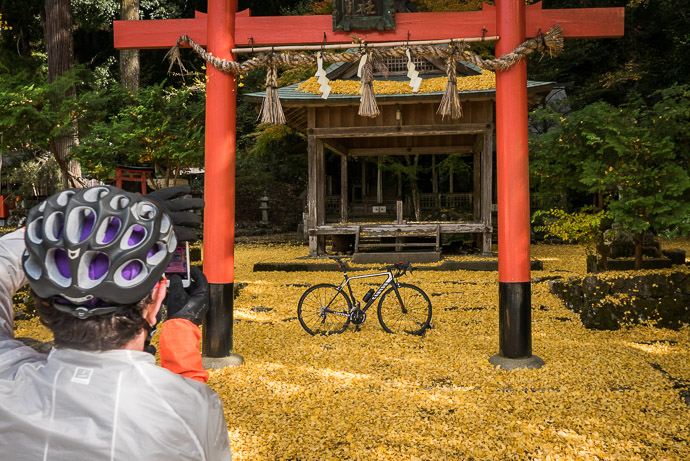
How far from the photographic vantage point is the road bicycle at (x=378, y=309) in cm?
635

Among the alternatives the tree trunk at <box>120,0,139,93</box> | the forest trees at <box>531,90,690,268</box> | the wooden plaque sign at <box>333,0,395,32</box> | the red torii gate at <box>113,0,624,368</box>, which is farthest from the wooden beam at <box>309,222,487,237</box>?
the tree trunk at <box>120,0,139,93</box>

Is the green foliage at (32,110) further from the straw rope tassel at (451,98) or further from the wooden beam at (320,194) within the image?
the straw rope tassel at (451,98)

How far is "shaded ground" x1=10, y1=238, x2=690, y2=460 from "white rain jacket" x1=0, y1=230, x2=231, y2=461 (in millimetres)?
2451

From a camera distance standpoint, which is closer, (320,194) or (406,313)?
(406,313)

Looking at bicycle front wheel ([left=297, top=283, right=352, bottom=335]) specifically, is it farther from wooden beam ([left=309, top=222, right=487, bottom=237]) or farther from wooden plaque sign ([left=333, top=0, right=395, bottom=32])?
wooden beam ([left=309, top=222, right=487, bottom=237])

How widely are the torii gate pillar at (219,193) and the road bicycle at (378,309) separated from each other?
1.43 meters

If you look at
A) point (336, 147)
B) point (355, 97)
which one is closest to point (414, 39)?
point (355, 97)

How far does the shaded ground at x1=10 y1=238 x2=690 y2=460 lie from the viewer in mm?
3387

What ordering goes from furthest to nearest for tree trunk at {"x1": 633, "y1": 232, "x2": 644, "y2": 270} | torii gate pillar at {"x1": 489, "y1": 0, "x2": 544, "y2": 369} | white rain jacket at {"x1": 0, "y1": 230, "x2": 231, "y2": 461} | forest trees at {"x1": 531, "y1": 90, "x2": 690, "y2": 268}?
1. tree trunk at {"x1": 633, "y1": 232, "x2": 644, "y2": 270}
2. forest trees at {"x1": 531, "y1": 90, "x2": 690, "y2": 268}
3. torii gate pillar at {"x1": 489, "y1": 0, "x2": 544, "y2": 369}
4. white rain jacket at {"x1": 0, "y1": 230, "x2": 231, "y2": 461}

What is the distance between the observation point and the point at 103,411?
3.41ft

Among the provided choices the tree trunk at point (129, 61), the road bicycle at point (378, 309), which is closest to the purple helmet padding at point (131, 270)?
the road bicycle at point (378, 309)

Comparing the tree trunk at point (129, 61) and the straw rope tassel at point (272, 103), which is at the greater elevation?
the tree trunk at point (129, 61)

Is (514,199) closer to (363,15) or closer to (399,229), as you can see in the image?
(363,15)

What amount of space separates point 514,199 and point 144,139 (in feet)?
32.8
